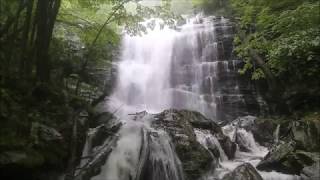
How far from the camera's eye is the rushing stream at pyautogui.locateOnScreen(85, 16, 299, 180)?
9719mm

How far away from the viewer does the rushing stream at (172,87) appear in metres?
9.72

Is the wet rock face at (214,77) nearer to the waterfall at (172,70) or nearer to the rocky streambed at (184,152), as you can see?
the waterfall at (172,70)

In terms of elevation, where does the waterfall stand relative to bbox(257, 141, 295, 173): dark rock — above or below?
above

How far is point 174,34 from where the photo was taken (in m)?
21.6

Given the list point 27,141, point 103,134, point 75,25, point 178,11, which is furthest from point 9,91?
point 178,11

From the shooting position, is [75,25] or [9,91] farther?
[75,25]

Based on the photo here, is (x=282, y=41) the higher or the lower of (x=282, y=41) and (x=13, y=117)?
the higher

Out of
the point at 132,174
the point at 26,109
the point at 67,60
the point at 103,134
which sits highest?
the point at 67,60

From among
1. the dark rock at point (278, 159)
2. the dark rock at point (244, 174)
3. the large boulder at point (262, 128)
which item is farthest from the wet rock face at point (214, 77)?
the dark rock at point (244, 174)

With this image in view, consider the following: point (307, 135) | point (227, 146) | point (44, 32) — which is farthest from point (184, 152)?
point (44, 32)

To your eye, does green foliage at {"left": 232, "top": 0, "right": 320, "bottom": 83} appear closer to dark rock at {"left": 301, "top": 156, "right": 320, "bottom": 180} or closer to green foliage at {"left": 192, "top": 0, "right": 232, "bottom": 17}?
dark rock at {"left": 301, "top": 156, "right": 320, "bottom": 180}

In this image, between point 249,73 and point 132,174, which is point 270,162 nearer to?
point 132,174

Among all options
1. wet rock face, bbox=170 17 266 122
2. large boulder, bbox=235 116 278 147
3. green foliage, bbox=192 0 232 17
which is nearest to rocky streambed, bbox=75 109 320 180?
large boulder, bbox=235 116 278 147

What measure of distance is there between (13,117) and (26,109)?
657 millimetres
